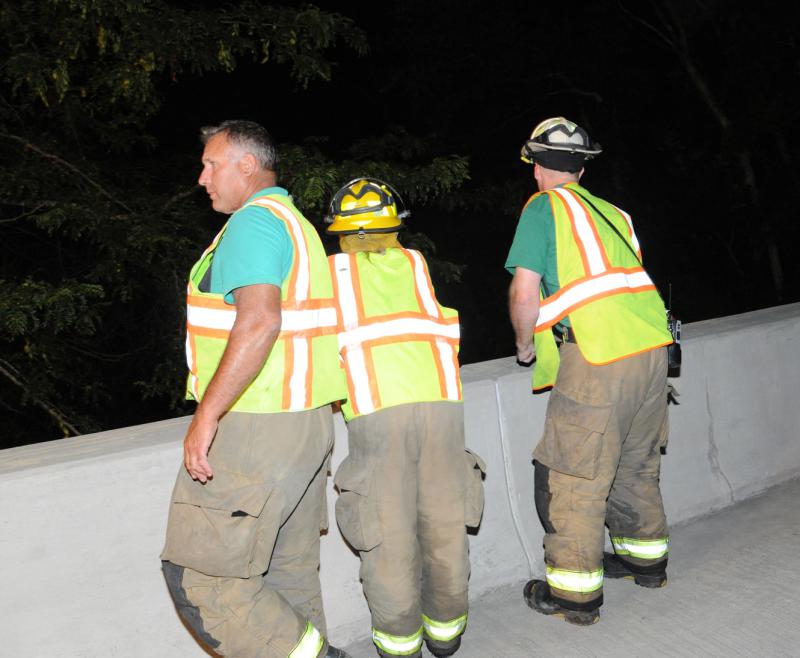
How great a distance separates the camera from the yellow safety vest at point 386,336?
3250mm

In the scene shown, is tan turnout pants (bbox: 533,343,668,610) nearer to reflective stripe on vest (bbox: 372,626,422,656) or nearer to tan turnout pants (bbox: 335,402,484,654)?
tan turnout pants (bbox: 335,402,484,654)

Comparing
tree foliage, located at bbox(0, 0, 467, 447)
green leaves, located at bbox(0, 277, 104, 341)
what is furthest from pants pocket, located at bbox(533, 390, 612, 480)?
green leaves, located at bbox(0, 277, 104, 341)

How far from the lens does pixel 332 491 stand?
365 cm

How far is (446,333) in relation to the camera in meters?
3.40

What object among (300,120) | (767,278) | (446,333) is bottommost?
(767,278)

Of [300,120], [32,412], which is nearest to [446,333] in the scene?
[32,412]

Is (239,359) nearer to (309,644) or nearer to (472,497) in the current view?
(309,644)

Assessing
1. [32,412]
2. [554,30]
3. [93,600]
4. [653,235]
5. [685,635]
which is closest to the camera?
[93,600]

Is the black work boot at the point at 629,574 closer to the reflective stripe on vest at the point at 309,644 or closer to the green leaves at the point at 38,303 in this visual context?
the reflective stripe on vest at the point at 309,644

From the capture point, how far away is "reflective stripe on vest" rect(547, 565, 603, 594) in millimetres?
3752

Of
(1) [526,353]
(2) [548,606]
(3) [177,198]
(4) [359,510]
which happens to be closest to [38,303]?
(3) [177,198]

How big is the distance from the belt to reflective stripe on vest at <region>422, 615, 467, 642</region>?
3.97ft

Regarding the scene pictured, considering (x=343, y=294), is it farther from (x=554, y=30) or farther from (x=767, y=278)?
(x=767, y=278)

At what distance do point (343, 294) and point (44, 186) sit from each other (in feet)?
17.9
